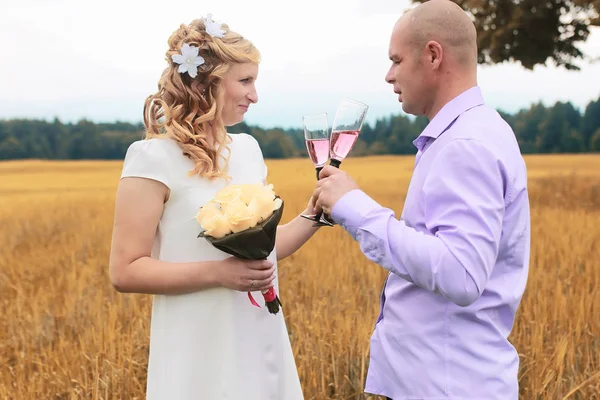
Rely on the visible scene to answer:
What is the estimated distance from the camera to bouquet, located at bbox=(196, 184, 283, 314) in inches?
78.2

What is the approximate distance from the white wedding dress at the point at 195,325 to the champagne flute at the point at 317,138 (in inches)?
13.7

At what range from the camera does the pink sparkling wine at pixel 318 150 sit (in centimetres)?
229

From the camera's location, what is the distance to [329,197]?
6.06 ft

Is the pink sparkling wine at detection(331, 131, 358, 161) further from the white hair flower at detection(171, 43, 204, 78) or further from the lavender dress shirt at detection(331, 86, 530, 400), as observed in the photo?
the white hair flower at detection(171, 43, 204, 78)

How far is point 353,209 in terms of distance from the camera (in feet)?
5.82

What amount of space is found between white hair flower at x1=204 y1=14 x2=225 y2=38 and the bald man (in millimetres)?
→ 814

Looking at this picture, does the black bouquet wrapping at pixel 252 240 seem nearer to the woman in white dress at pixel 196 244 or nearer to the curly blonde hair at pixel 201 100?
the woman in white dress at pixel 196 244

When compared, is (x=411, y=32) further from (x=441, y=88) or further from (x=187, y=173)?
(x=187, y=173)

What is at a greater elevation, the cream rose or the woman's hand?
the cream rose

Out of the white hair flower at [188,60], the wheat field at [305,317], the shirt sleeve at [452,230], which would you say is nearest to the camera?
the shirt sleeve at [452,230]

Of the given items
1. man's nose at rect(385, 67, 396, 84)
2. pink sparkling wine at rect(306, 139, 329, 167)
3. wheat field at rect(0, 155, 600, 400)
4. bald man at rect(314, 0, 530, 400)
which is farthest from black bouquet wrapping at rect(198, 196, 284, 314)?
wheat field at rect(0, 155, 600, 400)

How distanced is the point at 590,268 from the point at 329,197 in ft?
15.9

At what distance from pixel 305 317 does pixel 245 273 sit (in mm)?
2309

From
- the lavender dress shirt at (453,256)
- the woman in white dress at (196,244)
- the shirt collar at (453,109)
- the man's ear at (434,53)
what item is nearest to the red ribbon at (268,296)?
the woman in white dress at (196,244)
